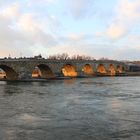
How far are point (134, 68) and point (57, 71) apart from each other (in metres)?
83.3

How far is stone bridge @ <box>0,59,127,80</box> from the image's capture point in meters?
65.2

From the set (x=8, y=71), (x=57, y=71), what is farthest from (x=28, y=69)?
(x=57, y=71)

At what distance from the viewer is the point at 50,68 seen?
76812 mm

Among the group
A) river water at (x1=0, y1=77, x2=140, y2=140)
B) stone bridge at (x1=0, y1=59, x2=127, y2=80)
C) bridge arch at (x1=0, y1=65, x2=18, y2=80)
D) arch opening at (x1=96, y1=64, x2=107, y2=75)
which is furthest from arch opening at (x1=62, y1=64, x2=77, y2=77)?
river water at (x1=0, y1=77, x2=140, y2=140)

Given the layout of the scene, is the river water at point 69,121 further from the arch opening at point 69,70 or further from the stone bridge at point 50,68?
the arch opening at point 69,70

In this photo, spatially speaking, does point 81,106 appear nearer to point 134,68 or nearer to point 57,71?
point 57,71

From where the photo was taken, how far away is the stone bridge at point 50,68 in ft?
214

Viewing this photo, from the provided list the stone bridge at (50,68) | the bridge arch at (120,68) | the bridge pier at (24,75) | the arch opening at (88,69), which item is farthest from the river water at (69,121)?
the bridge arch at (120,68)

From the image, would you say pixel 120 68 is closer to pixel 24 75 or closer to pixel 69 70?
pixel 69 70

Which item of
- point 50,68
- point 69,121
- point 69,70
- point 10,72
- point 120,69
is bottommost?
point 69,121

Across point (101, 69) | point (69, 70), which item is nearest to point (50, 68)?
point (69, 70)

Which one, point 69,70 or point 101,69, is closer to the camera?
point 69,70

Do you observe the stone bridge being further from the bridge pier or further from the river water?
the river water

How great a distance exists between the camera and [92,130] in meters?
A: 18.1
